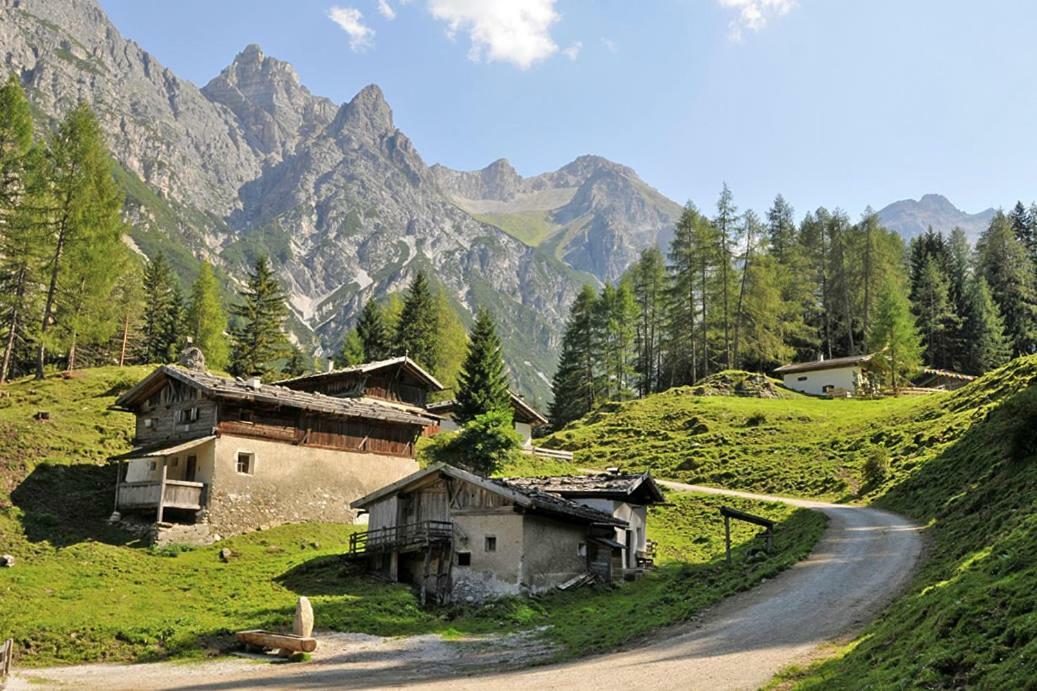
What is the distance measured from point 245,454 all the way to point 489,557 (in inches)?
576

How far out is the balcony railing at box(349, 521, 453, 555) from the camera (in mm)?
33250


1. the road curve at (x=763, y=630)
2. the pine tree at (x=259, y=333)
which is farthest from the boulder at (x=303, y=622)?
the pine tree at (x=259, y=333)

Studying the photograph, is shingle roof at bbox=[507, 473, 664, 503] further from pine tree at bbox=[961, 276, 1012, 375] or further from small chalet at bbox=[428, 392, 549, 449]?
pine tree at bbox=[961, 276, 1012, 375]

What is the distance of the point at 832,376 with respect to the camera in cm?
7844

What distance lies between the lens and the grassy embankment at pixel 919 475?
40.4ft

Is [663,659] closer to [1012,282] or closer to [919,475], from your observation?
[919,475]

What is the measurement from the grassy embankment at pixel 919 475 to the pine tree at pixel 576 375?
10.7m

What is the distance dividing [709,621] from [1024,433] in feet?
39.0

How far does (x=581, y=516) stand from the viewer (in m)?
33.7

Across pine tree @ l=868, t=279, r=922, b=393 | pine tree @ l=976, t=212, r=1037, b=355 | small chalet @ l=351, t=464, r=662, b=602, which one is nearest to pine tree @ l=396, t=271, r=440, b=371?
pine tree @ l=868, t=279, r=922, b=393

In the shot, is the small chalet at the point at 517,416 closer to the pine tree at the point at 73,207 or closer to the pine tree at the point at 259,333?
the pine tree at the point at 259,333

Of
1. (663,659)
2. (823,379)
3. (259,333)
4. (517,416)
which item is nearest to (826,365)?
(823,379)

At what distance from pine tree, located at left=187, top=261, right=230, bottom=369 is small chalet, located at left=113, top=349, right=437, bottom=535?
3585 cm

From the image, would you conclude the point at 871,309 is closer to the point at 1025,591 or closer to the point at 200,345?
the point at 200,345
